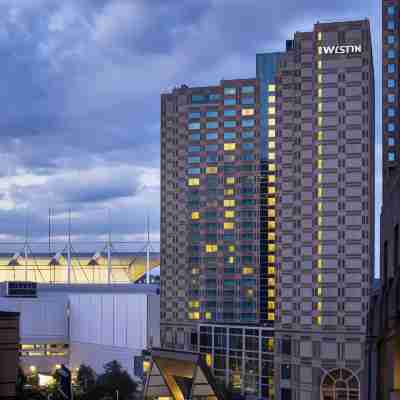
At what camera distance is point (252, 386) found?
115m

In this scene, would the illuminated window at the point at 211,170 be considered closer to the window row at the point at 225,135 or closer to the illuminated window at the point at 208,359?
the window row at the point at 225,135

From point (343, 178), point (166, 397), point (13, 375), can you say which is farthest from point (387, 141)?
point (13, 375)

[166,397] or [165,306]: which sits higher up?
[165,306]

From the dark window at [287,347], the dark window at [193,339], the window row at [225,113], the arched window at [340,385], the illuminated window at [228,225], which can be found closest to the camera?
the arched window at [340,385]

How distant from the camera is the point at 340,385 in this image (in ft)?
333

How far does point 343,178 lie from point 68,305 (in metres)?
50.0

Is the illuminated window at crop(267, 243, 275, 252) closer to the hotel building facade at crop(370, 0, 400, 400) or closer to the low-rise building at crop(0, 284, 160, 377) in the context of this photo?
the low-rise building at crop(0, 284, 160, 377)

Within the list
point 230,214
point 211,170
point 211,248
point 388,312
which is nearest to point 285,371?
point 211,248

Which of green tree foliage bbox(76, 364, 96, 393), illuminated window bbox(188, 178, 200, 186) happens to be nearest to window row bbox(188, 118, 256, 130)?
illuminated window bbox(188, 178, 200, 186)

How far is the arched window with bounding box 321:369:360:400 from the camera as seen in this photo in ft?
331

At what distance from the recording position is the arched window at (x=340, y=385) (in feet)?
331

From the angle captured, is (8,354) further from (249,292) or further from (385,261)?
(249,292)

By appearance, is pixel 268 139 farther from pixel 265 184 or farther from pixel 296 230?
pixel 296 230

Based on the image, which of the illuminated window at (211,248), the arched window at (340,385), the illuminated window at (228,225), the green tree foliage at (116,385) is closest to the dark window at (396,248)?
the green tree foliage at (116,385)
